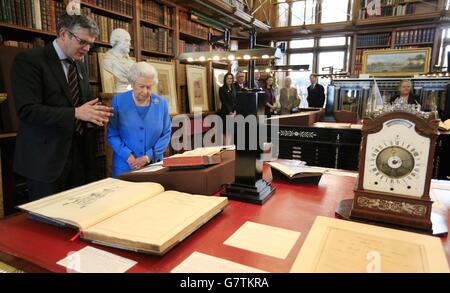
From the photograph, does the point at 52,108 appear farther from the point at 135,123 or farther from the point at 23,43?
the point at 23,43

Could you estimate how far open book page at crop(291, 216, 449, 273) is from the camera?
2.16 feet

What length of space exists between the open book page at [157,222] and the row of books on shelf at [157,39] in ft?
11.8

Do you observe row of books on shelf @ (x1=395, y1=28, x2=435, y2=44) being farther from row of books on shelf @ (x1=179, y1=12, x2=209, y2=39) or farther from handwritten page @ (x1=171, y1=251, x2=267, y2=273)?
handwritten page @ (x1=171, y1=251, x2=267, y2=273)

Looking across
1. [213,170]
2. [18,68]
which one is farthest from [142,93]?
[213,170]

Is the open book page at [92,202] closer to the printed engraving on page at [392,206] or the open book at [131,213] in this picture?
the open book at [131,213]

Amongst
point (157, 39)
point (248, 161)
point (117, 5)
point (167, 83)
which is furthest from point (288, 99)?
point (248, 161)

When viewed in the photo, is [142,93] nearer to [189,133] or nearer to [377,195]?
[377,195]

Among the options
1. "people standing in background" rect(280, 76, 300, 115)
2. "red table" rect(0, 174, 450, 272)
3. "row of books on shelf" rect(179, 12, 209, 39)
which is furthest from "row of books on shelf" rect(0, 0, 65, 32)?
"people standing in background" rect(280, 76, 300, 115)

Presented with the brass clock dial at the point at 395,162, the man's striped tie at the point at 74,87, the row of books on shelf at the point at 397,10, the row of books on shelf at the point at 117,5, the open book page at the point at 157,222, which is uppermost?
the row of books on shelf at the point at 397,10

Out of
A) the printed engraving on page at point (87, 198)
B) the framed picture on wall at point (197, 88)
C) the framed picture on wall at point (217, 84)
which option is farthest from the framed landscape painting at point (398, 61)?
the printed engraving on page at point (87, 198)

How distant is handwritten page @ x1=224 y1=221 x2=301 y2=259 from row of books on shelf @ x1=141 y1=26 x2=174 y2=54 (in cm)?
376

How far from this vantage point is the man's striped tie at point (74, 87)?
5.67 ft

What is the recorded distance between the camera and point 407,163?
0.89 m
